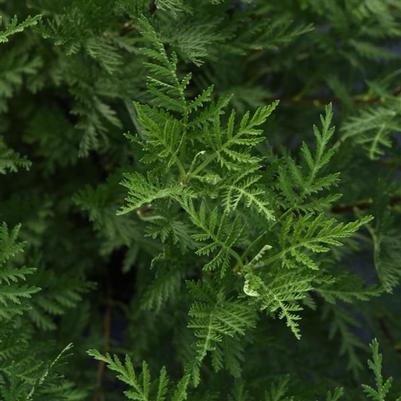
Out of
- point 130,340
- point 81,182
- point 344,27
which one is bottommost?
point 130,340

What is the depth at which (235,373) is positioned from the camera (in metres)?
0.52

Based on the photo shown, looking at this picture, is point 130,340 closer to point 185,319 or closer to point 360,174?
point 185,319

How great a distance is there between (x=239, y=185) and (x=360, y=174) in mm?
304

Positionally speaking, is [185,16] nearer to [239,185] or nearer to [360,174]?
[239,185]

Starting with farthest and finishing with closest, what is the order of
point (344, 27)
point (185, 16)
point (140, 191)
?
point (344, 27), point (185, 16), point (140, 191)

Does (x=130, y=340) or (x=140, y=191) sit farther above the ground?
(x=140, y=191)

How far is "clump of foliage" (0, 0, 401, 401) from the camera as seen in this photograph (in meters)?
0.48

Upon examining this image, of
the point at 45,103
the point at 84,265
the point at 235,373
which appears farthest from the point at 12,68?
the point at 235,373

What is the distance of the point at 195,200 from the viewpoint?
0.58m

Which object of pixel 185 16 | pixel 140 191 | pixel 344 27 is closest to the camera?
pixel 140 191

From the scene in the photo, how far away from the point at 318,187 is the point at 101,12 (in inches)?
7.7

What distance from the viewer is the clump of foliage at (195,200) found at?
48cm

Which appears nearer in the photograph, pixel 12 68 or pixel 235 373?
pixel 235 373

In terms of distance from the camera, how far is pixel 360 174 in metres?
0.75
